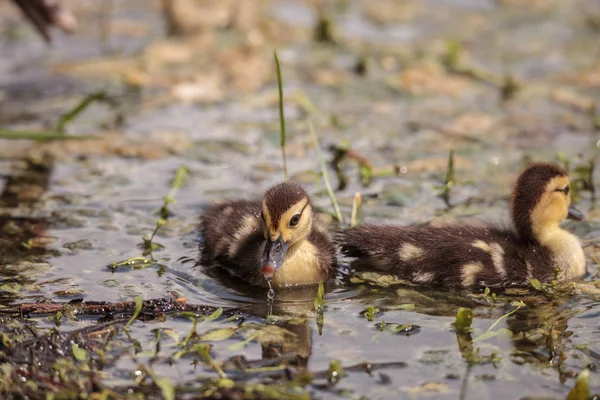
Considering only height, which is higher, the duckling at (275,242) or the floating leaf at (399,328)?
the duckling at (275,242)

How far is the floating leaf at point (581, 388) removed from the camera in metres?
3.86

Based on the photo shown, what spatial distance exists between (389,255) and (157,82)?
15.5ft

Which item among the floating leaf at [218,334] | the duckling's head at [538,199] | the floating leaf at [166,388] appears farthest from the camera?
the duckling's head at [538,199]

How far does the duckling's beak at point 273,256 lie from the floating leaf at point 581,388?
1.64 meters

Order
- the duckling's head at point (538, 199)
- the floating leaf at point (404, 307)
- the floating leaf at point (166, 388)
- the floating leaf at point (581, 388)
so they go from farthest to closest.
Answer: the duckling's head at point (538, 199)
the floating leaf at point (404, 307)
the floating leaf at point (581, 388)
the floating leaf at point (166, 388)

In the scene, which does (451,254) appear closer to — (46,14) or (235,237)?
(235,237)

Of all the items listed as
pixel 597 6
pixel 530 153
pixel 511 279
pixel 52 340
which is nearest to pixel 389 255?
pixel 511 279

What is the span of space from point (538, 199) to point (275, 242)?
1464 millimetres

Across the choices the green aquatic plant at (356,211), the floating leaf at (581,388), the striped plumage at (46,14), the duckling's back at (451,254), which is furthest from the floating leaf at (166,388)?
the striped plumage at (46,14)

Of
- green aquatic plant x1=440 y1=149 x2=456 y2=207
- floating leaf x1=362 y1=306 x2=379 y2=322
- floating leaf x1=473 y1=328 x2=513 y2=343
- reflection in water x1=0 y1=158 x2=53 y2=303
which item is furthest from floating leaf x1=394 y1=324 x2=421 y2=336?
green aquatic plant x1=440 y1=149 x2=456 y2=207

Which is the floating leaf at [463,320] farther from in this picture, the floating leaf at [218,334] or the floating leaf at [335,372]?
the floating leaf at [218,334]

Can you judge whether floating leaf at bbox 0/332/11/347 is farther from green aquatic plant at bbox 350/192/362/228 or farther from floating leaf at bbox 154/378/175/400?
green aquatic plant at bbox 350/192/362/228

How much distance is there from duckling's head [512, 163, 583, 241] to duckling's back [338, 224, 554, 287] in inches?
4.1

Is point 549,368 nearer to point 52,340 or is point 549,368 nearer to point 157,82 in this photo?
point 52,340
